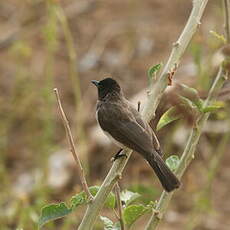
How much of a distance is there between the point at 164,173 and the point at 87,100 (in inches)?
160

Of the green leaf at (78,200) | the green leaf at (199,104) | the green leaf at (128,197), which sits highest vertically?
the green leaf at (199,104)

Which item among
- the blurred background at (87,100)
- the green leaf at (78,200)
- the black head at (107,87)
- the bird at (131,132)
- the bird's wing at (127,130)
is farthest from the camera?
the blurred background at (87,100)

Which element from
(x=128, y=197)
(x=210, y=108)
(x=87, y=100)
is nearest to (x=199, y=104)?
(x=210, y=108)

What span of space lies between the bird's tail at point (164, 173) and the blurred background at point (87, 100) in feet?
4.24

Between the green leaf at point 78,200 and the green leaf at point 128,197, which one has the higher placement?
the green leaf at point 78,200

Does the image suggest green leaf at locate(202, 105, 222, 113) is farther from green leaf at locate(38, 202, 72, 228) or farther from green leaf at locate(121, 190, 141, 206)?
green leaf at locate(38, 202, 72, 228)

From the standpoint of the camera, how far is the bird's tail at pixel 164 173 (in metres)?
2.16

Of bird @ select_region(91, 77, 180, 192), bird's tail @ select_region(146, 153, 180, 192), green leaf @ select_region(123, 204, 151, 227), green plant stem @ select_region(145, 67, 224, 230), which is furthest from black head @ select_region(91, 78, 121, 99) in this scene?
green leaf @ select_region(123, 204, 151, 227)

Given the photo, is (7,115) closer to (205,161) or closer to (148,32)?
(205,161)

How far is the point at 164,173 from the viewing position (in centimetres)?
228

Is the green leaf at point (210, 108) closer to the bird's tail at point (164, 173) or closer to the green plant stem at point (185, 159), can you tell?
the green plant stem at point (185, 159)

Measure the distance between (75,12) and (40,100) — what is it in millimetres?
1581

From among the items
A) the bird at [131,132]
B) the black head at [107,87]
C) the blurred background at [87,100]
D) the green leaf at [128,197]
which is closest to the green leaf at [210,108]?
the bird at [131,132]

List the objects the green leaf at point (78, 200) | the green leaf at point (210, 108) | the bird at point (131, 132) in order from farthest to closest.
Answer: the bird at point (131, 132) < the green leaf at point (210, 108) < the green leaf at point (78, 200)
